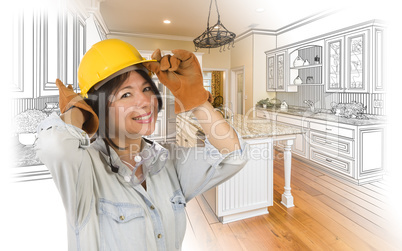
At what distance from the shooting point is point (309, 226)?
2.08 m

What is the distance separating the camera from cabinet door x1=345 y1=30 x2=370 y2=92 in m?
3.26

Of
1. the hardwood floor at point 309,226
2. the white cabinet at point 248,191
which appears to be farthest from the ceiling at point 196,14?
the hardwood floor at point 309,226

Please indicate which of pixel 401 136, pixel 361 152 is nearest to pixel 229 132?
pixel 361 152

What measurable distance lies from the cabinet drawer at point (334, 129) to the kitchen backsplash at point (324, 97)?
734 millimetres

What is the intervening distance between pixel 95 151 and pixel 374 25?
13.0ft

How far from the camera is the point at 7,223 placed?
1348mm

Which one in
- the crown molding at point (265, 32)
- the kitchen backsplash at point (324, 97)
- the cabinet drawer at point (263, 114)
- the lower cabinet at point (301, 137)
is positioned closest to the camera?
the kitchen backsplash at point (324, 97)

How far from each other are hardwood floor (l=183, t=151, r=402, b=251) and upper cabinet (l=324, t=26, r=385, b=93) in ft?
5.09

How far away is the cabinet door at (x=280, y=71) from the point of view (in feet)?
16.6

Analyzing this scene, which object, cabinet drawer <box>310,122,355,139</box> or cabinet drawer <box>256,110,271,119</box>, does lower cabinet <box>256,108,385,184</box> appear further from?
cabinet drawer <box>256,110,271,119</box>

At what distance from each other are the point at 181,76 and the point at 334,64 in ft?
13.2

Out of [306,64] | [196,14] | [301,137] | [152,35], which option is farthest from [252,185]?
[152,35]

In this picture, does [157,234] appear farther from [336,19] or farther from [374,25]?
[336,19]

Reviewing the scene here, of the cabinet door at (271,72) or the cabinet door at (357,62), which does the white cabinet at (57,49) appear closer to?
the cabinet door at (357,62)
